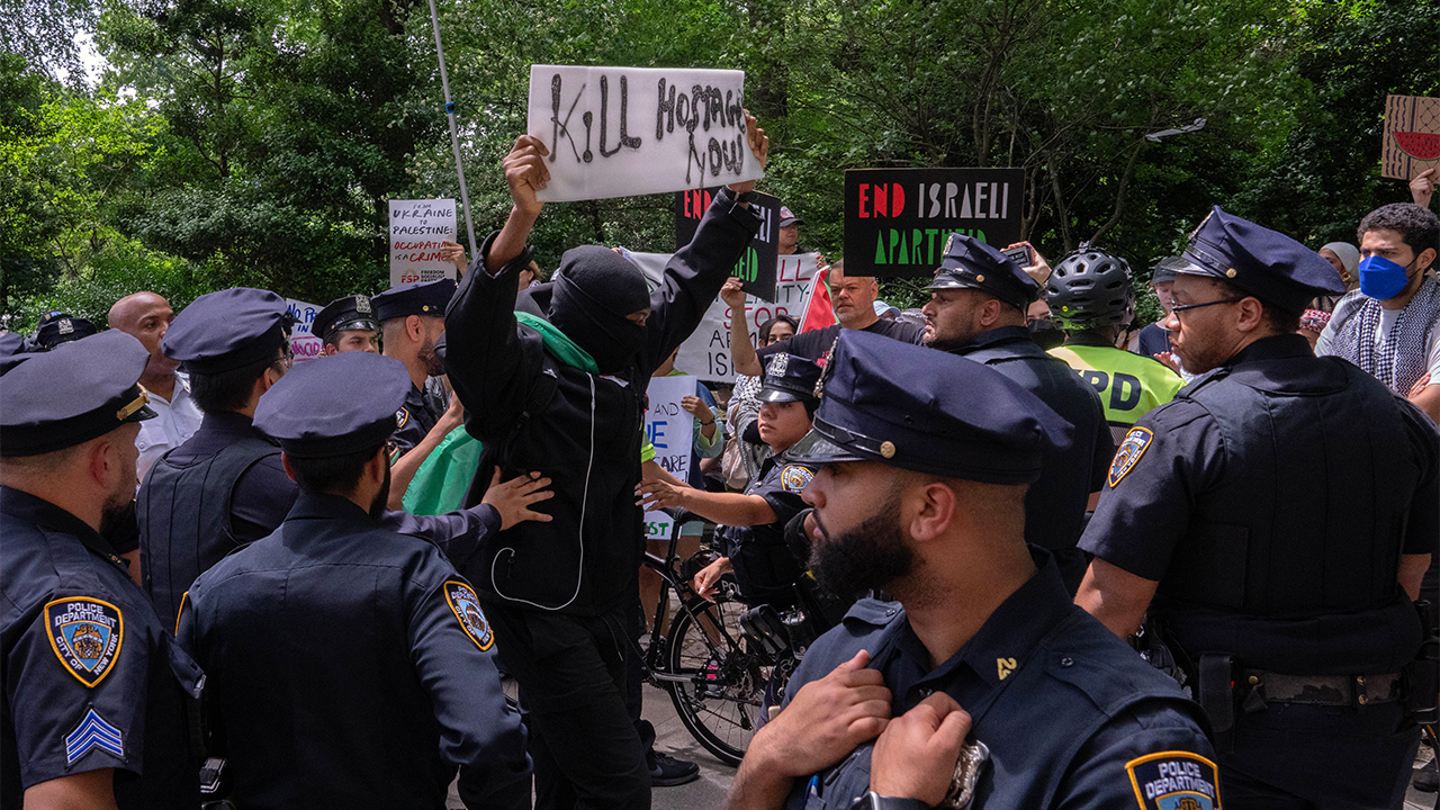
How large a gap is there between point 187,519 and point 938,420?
7.05ft

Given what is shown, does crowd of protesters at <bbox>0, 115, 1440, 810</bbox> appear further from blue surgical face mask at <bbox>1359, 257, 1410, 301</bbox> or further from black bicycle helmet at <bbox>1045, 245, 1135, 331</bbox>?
blue surgical face mask at <bbox>1359, 257, 1410, 301</bbox>

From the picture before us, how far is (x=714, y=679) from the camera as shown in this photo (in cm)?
559

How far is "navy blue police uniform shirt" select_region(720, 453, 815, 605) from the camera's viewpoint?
15.0ft

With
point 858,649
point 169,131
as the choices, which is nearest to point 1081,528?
point 858,649

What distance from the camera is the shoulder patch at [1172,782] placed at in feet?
4.51

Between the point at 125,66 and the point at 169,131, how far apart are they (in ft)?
22.1

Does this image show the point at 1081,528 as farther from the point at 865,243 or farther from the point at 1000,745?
the point at 865,243

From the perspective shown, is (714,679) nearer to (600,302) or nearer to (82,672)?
(600,302)

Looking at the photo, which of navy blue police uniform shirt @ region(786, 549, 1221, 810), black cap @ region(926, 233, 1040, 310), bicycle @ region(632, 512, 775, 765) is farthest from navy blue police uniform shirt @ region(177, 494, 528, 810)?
bicycle @ region(632, 512, 775, 765)

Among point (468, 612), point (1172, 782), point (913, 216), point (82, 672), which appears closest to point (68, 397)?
point (82, 672)

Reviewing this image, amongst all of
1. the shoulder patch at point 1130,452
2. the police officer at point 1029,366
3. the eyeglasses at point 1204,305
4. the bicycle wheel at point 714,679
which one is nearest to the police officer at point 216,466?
the police officer at point 1029,366

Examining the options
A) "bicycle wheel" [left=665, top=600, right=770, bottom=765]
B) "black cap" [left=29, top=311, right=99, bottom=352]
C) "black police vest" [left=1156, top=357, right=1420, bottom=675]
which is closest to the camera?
"black police vest" [left=1156, top=357, right=1420, bottom=675]

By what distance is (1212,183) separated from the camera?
20125 mm

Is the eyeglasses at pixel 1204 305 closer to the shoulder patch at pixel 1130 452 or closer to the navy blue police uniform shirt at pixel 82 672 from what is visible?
the shoulder patch at pixel 1130 452
